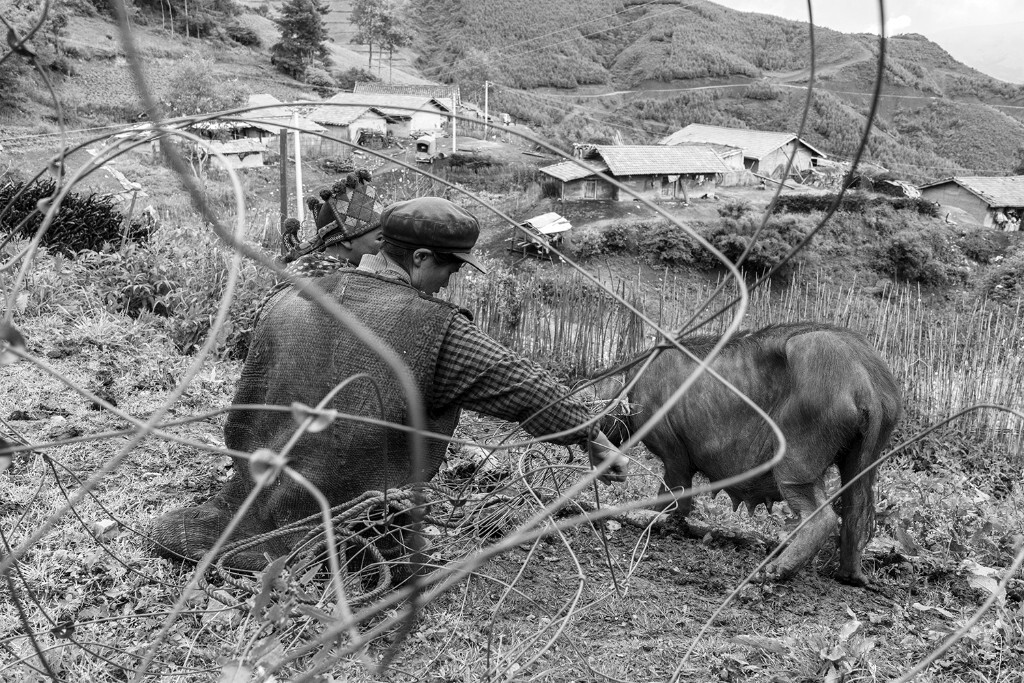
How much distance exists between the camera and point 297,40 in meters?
64.1

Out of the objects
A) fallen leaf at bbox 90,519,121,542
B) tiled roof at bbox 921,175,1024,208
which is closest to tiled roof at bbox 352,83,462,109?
tiled roof at bbox 921,175,1024,208

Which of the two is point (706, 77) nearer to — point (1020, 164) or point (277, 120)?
point (1020, 164)

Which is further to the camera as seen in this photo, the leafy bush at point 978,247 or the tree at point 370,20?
the tree at point 370,20

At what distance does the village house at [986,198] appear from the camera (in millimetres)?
34219

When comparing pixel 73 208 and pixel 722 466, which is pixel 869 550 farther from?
pixel 73 208

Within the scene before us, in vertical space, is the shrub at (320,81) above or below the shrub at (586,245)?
above

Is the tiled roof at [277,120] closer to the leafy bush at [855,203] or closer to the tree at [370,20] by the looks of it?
the leafy bush at [855,203]

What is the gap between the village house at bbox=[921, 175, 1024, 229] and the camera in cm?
3422

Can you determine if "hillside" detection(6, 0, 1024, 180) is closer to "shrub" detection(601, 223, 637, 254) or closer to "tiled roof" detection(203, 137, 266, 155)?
"tiled roof" detection(203, 137, 266, 155)

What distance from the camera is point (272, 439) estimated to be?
325 centimetres

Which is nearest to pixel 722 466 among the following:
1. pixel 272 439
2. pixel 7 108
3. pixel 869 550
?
pixel 869 550

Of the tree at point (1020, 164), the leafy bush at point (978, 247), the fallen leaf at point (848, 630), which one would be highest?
the tree at point (1020, 164)

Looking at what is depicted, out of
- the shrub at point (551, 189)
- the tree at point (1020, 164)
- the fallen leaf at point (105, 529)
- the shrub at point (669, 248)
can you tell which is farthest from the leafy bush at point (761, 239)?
the tree at point (1020, 164)

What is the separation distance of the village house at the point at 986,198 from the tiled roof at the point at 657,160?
1028 cm
